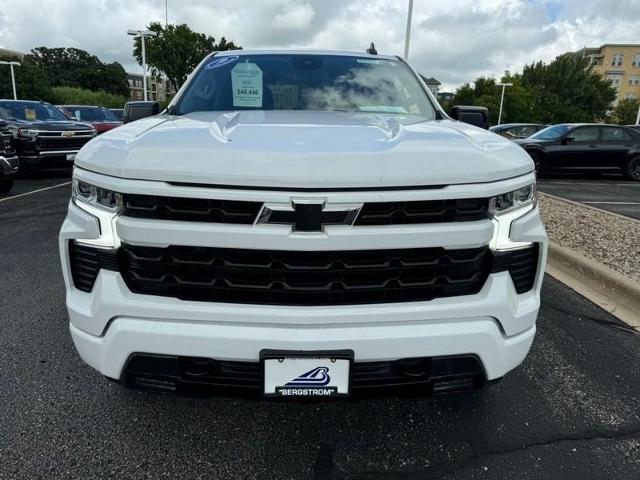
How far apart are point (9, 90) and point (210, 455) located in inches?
2703

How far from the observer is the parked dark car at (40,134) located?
10.3m

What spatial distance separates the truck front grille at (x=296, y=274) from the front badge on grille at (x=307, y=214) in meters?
0.11

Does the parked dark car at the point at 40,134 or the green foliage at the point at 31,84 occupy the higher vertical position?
the green foliage at the point at 31,84

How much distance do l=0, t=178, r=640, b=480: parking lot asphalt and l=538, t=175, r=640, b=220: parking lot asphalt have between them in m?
6.07

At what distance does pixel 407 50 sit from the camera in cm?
1772

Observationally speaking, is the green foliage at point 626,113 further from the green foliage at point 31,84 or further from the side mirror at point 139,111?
the side mirror at point 139,111

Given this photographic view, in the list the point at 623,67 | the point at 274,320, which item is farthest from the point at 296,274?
the point at 623,67

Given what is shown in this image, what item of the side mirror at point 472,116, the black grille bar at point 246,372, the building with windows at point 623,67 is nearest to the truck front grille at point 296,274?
the black grille bar at point 246,372

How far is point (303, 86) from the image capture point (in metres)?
3.07

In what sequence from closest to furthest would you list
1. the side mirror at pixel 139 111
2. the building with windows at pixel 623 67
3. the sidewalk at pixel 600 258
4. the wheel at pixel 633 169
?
the side mirror at pixel 139 111
the sidewalk at pixel 600 258
the wheel at pixel 633 169
the building with windows at pixel 623 67

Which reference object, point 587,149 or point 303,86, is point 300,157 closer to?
point 303,86

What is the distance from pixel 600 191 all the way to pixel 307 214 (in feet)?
36.6

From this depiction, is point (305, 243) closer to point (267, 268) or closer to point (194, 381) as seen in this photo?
point (267, 268)

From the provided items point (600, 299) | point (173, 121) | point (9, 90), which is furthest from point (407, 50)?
point (9, 90)
